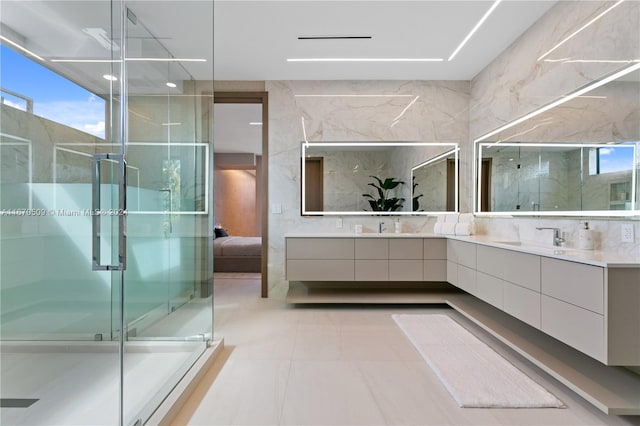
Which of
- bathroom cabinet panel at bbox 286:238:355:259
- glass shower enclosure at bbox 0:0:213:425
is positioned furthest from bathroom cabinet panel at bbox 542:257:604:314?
glass shower enclosure at bbox 0:0:213:425

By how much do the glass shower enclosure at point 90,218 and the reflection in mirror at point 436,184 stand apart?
8.63ft

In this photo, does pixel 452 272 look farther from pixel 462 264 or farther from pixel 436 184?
pixel 436 184

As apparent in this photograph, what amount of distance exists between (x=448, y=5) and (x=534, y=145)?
4.53ft

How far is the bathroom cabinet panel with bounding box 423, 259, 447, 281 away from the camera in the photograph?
3.48 meters

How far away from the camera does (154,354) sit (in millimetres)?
2113

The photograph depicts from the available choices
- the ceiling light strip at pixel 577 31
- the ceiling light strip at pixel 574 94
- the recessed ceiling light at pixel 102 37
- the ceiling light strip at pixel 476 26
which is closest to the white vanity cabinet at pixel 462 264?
the ceiling light strip at pixel 574 94

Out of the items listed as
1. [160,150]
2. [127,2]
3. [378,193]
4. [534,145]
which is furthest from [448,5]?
[160,150]

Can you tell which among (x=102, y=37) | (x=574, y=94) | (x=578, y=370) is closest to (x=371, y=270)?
(x=578, y=370)

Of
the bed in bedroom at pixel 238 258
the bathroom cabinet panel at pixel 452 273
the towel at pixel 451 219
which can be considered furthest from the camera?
the bed in bedroom at pixel 238 258

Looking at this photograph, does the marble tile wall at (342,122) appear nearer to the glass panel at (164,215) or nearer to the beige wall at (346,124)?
the beige wall at (346,124)

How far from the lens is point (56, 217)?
68.8 inches

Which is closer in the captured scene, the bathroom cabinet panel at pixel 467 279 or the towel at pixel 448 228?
the bathroom cabinet panel at pixel 467 279

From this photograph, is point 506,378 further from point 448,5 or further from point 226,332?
point 448,5

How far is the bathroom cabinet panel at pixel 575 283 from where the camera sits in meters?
1.62
